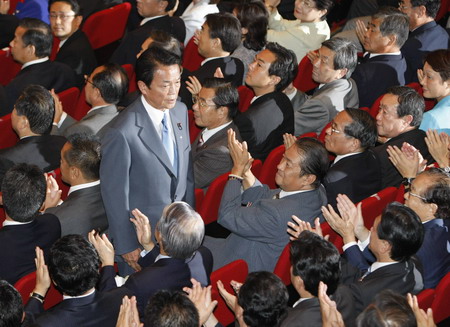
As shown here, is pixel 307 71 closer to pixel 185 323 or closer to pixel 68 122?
pixel 68 122

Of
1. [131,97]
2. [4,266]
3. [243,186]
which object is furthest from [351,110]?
[4,266]

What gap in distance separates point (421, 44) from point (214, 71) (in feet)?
5.25

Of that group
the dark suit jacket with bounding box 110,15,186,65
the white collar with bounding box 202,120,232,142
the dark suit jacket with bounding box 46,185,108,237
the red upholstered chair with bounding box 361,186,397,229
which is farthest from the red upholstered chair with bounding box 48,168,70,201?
the red upholstered chair with bounding box 361,186,397,229

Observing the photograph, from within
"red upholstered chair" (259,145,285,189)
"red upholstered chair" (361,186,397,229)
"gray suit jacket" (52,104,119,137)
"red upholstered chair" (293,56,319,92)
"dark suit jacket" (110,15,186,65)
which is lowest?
"red upholstered chair" (293,56,319,92)

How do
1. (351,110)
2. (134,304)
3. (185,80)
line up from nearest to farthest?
(134,304), (351,110), (185,80)

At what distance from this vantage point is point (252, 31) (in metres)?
6.55

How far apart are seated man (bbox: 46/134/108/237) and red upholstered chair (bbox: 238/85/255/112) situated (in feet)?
5.77

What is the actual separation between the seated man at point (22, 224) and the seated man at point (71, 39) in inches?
96.5

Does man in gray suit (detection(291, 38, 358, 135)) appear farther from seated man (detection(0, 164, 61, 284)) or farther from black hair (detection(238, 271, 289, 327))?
black hair (detection(238, 271, 289, 327))

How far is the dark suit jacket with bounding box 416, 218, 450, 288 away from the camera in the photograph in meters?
4.35

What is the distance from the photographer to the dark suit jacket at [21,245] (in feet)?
13.9

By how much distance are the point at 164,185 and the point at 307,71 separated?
250cm

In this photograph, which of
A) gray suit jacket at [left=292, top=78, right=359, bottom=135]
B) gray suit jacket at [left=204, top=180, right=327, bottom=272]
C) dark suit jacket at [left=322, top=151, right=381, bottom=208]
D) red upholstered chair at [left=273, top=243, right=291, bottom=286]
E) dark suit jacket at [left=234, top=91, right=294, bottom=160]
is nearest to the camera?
red upholstered chair at [left=273, top=243, right=291, bottom=286]

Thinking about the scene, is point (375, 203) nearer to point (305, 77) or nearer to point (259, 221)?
point (259, 221)
